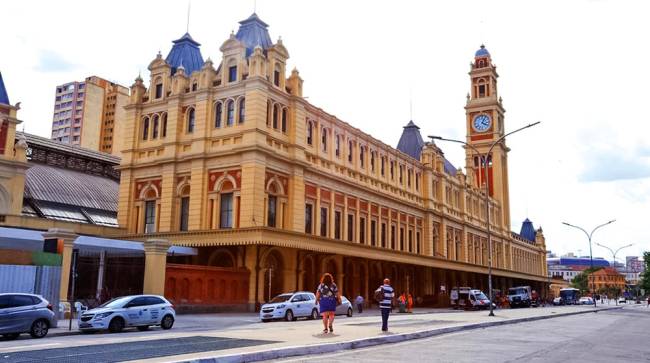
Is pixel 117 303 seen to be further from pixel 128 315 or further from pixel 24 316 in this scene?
pixel 24 316

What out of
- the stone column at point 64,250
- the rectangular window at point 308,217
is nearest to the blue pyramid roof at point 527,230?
the rectangular window at point 308,217

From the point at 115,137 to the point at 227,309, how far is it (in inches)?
3855

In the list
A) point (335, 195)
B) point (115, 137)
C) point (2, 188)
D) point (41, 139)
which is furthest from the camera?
point (115, 137)

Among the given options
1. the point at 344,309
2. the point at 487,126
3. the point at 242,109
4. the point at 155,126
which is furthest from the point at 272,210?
the point at 487,126

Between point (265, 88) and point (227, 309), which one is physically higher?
point (265, 88)

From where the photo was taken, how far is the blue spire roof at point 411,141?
65500mm

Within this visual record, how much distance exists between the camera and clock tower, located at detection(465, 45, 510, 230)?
86.3 m

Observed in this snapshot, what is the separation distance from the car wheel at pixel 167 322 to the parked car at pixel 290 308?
5.83 m

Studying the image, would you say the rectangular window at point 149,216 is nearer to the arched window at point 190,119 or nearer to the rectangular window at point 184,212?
the rectangular window at point 184,212

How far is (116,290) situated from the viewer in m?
32.3

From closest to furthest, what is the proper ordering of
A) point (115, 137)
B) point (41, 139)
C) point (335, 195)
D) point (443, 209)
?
point (335, 195) → point (41, 139) → point (443, 209) → point (115, 137)

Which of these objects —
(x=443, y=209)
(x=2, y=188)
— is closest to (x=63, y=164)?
(x=2, y=188)

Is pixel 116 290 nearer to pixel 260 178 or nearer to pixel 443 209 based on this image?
pixel 260 178

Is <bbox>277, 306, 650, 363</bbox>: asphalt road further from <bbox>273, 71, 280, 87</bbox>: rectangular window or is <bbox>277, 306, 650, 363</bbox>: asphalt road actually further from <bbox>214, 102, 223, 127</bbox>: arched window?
<bbox>273, 71, 280, 87</bbox>: rectangular window
